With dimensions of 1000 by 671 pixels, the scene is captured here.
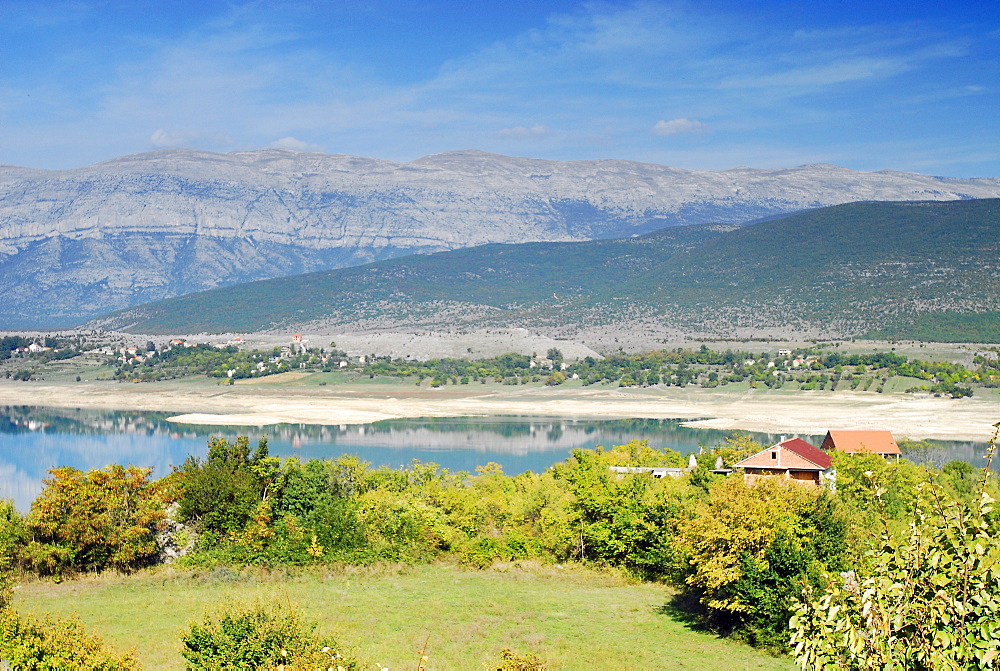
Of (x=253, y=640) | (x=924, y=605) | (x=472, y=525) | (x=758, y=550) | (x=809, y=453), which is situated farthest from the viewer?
(x=809, y=453)

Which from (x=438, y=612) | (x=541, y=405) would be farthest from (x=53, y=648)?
(x=541, y=405)

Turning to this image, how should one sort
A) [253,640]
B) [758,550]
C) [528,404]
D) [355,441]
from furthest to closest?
1. [528,404]
2. [355,441]
3. [758,550]
4. [253,640]

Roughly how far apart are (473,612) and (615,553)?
547 centimetres

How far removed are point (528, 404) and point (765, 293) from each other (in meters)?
75.4

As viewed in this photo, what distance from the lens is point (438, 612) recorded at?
1962 cm

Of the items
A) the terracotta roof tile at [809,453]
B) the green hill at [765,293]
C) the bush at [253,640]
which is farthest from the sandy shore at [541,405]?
the bush at [253,640]

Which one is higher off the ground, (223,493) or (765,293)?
(765,293)

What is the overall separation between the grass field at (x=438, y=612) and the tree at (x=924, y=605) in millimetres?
8973

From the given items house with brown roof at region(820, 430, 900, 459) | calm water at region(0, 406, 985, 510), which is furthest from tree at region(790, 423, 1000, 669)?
calm water at region(0, 406, 985, 510)

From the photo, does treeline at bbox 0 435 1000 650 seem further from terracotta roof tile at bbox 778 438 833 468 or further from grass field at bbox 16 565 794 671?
terracotta roof tile at bbox 778 438 833 468

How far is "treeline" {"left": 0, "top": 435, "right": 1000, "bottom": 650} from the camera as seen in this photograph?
1897cm

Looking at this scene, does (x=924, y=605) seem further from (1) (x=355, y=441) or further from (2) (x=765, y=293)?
(2) (x=765, y=293)

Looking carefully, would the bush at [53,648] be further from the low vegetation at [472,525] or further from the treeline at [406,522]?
the treeline at [406,522]

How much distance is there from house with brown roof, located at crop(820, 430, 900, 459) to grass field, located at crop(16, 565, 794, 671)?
22222mm
